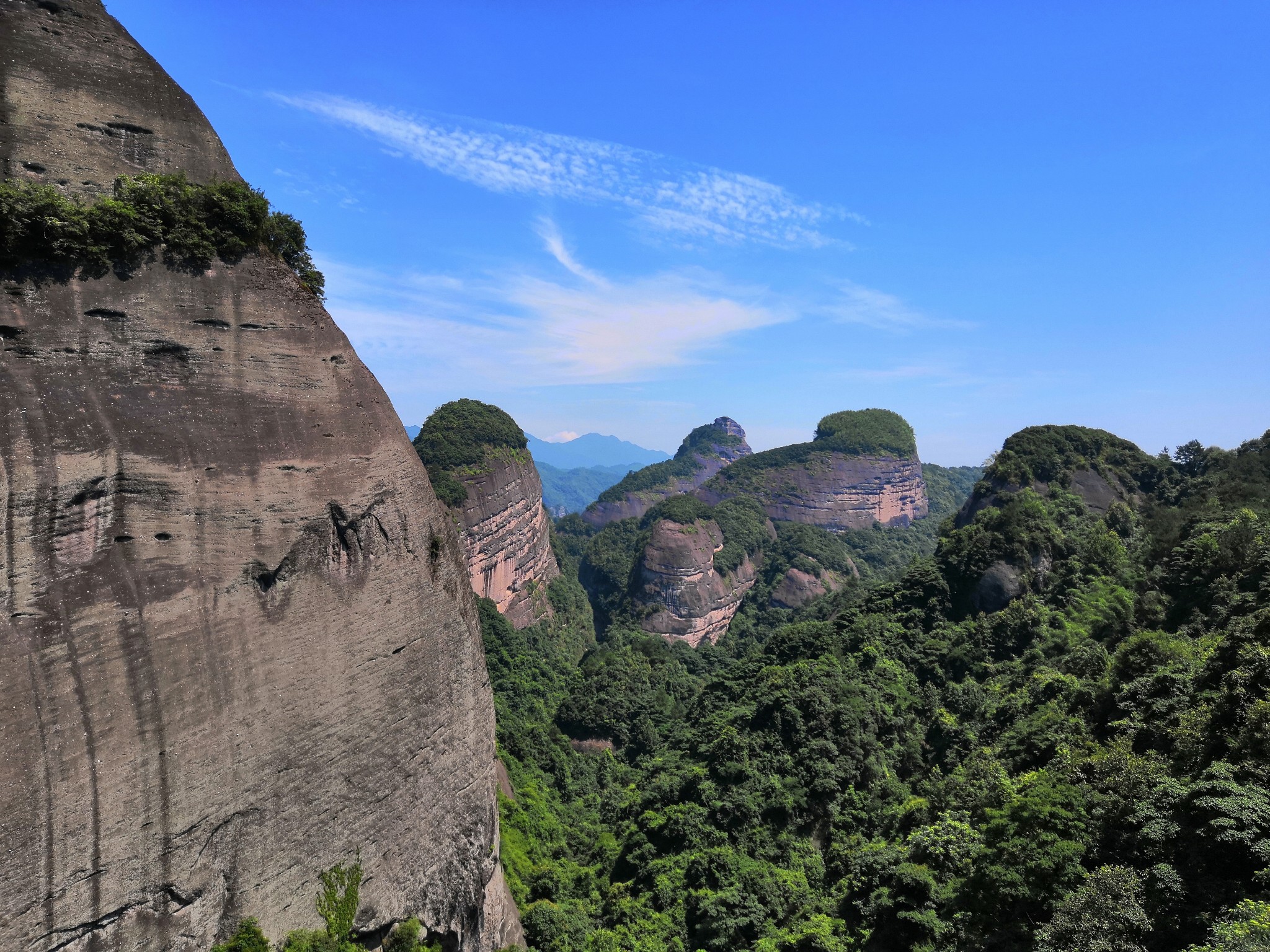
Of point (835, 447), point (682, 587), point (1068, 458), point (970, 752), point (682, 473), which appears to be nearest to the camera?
point (970, 752)

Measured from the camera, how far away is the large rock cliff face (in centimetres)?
927

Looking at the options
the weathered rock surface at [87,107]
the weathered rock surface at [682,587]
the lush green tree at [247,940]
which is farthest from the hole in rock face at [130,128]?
the weathered rock surface at [682,587]

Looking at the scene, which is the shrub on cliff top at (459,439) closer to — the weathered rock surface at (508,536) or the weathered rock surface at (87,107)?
the weathered rock surface at (508,536)

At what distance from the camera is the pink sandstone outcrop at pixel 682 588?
71938mm

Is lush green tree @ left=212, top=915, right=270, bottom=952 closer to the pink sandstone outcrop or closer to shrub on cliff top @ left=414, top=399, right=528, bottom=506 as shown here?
shrub on cliff top @ left=414, top=399, right=528, bottom=506

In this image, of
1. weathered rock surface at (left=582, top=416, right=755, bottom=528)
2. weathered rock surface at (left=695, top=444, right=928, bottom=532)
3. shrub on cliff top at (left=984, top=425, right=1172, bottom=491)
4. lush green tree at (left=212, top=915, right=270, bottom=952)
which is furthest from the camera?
weathered rock surface at (left=582, top=416, right=755, bottom=528)

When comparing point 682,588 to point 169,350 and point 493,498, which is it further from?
point 169,350

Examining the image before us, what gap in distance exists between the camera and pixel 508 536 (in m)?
59.6

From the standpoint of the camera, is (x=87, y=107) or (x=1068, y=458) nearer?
(x=87, y=107)

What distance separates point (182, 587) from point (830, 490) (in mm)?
103423

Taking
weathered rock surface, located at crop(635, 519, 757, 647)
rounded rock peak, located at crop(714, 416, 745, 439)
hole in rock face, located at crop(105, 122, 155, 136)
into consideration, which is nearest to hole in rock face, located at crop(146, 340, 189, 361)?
hole in rock face, located at crop(105, 122, 155, 136)

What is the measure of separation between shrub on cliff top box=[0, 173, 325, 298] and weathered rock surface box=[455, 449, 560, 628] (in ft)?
131

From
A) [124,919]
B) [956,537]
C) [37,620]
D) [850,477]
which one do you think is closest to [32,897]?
[124,919]

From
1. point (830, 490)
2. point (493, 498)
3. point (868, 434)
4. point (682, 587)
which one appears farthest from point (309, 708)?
point (868, 434)
